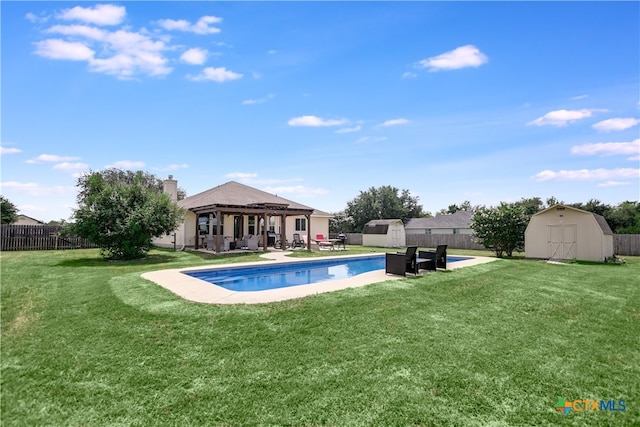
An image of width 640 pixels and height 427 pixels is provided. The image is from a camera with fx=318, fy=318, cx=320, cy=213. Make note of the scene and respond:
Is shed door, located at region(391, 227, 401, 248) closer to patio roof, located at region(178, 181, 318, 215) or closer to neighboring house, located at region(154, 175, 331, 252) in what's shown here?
patio roof, located at region(178, 181, 318, 215)

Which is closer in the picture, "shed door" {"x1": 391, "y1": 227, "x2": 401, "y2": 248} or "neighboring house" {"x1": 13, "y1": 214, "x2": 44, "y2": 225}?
"shed door" {"x1": 391, "y1": 227, "x2": 401, "y2": 248}

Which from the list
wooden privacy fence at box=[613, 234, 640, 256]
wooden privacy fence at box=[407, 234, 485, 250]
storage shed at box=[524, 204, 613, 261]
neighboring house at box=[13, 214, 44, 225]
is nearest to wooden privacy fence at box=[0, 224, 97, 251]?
wooden privacy fence at box=[407, 234, 485, 250]

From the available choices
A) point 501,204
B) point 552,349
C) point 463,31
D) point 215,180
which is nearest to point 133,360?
Result: point 552,349

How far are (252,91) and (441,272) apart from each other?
1085 centimetres

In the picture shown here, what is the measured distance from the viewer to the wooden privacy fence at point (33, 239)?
60.8ft

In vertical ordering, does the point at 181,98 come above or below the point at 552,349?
above

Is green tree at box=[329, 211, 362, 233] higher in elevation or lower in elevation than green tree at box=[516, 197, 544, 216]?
lower

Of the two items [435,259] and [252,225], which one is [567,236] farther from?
[252,225]

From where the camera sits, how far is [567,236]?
17953mm

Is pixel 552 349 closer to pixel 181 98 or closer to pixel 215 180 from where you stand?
pixel 181 98

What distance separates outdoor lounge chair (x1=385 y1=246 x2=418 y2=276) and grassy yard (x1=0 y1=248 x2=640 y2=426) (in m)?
2.67

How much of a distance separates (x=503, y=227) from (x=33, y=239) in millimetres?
28371

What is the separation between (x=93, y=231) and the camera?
44.8 ft

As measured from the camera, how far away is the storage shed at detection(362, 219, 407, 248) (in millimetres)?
29359
